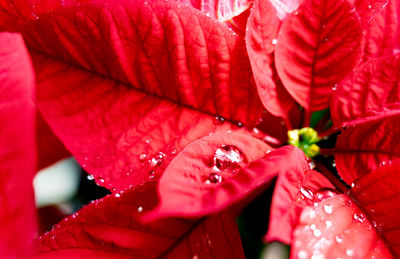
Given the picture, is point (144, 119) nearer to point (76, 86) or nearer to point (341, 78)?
point (76, 86)

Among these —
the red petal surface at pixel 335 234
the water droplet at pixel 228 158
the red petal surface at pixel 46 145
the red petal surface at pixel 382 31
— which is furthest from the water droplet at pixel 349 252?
the red petal surface at pixel 46 145

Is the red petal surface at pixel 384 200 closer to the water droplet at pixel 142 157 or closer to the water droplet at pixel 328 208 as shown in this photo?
→ the water droplet at pixel 328 208

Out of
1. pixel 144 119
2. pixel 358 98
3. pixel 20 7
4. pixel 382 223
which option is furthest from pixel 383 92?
pixel 20 7

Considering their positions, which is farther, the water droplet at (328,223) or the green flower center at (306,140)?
the green flower center at (306,140)

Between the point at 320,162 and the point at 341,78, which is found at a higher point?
the point at 341,78

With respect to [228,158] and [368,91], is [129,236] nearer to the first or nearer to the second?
[228,158]

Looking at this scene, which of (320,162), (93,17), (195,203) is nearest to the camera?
(195,203)

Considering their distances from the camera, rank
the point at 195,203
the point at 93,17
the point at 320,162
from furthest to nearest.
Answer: the point at 320,162 < the point at 93,17 < the point at 195,203

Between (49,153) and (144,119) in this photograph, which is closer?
(144,119)

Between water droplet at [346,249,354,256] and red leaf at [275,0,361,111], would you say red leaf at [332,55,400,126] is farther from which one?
water droplet at [346,249,354,256]
